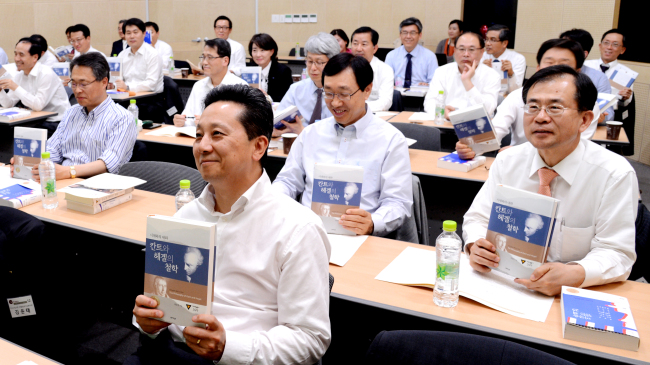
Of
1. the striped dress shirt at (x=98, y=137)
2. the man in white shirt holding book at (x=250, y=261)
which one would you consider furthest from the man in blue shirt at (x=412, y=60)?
the man in white shirt holding book at (x=250, y=261)

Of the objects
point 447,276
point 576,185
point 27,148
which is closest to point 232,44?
point 27,148

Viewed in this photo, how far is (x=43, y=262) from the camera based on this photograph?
213cm

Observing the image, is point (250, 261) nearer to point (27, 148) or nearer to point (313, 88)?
point (27, 148)

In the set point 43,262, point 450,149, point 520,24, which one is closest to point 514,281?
point 43,262

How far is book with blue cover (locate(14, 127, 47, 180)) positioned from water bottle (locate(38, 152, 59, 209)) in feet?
0.64

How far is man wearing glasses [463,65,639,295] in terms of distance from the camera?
5.89 ft

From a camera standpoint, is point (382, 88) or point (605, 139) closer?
point (605, 139)

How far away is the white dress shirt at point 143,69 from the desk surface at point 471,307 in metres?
5.49

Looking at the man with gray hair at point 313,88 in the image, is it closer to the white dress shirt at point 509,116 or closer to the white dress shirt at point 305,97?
the white dress shirt at point 305,97

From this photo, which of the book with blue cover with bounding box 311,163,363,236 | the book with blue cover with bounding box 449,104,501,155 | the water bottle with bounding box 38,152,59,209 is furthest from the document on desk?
the water bottle with bounding box 38,152,59,209

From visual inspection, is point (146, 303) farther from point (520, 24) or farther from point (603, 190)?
point (520, 24)

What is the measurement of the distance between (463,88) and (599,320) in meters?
3.95

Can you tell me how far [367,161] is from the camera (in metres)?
2.60

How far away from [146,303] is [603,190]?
5.12 ft
